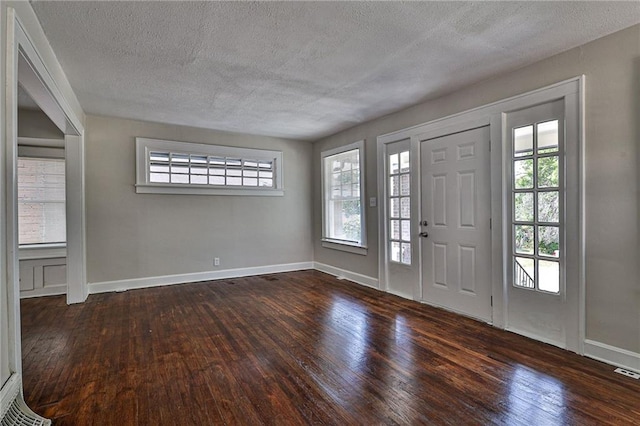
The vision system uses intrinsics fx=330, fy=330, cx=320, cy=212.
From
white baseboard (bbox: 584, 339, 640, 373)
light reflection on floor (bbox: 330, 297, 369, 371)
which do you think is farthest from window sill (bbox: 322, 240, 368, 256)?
white baseboard (bbox: 584, 339, 640, 373)

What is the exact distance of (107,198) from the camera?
4676 mm

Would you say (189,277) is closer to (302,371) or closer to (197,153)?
(197,153)

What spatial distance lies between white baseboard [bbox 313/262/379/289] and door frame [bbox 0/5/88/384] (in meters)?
3.62

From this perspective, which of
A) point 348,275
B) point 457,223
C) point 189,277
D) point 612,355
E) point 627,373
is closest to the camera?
point 627,373

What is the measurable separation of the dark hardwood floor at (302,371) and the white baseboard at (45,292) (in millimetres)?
794

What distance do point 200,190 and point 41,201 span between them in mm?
2109

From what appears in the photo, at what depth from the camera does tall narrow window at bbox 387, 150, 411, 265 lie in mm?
4309

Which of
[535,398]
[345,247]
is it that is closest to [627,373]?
[535,398]

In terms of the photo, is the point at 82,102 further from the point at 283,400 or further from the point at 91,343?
the point at 283,400

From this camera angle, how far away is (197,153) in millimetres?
5305

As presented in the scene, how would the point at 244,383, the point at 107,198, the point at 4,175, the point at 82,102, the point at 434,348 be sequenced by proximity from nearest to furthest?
1. the point at 4,175
2. the point at 244,383
3. the point at 434,348
4. the point at 82,102
5. the point at 107,198

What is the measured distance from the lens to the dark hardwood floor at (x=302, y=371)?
1.90 metres

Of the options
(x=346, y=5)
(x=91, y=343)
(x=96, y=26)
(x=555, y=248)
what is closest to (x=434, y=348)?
(x=555, y=248)

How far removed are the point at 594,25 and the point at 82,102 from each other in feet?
16.8
